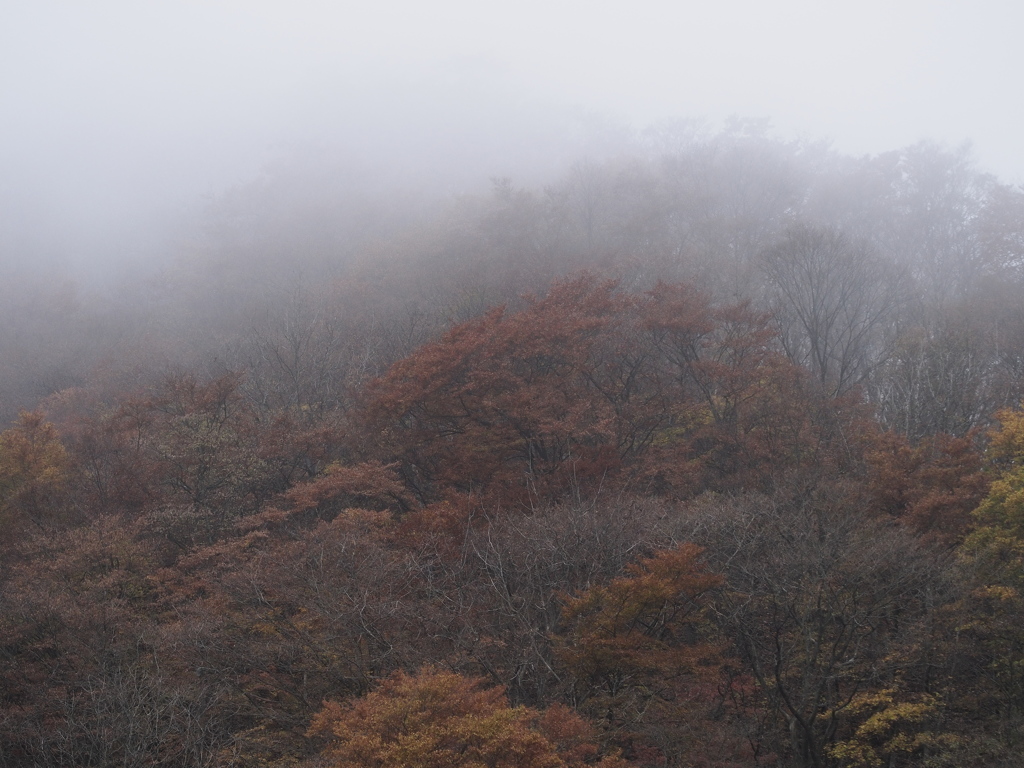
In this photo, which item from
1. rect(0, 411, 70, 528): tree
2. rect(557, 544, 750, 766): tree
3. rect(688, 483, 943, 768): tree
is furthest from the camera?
rect(0, 411, 70, 528): tree

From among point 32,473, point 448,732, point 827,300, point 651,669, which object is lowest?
point 651,669

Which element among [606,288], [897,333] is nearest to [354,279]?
[606,288]

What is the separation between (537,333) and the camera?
2330 cm

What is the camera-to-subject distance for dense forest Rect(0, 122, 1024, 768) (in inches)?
485

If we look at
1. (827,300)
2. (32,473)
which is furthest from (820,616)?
(32,473)

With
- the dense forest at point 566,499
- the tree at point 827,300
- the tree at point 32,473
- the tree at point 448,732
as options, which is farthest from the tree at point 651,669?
the tree at point 32,473

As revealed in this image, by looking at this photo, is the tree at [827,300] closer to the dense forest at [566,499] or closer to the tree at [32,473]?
the dense forest at [566,499]

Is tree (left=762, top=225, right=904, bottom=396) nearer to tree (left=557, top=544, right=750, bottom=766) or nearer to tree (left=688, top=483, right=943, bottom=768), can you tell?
tree (left=688, top=483, right=943, bottom=768)

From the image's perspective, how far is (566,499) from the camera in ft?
61.2

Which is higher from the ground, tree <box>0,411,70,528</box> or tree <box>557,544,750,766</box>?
tree <box>0,411,70,528</box>

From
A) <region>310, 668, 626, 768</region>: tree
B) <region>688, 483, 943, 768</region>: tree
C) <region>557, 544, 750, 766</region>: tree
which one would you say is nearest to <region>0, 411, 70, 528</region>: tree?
<region>310, 668, 626, 768</region>: tree

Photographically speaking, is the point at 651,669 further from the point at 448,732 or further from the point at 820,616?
the point at 448,732

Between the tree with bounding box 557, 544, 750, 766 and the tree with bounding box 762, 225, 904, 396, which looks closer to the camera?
the tree with bounding box 557, 544, 750, 766

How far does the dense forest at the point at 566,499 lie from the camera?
12320mm
